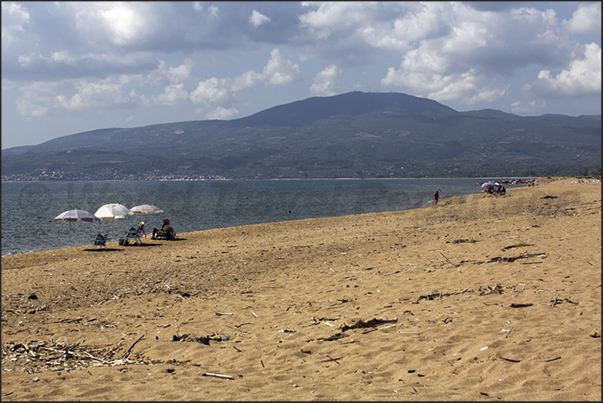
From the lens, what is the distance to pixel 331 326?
23.0 ft

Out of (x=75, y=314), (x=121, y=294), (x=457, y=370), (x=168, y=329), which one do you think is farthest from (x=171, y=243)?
(x=457, y=370)

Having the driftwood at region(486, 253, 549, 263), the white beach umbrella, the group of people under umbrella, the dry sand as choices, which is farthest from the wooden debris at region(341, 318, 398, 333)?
the white beach umbrella

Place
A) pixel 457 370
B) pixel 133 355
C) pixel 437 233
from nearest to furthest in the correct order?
pixel 457 370, pixel 133 355, pixel 437 233

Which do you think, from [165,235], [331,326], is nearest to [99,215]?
[165,235]

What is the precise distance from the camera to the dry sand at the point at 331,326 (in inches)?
187

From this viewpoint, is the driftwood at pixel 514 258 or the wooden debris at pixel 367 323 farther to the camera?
the driftwood at pixel 514 258

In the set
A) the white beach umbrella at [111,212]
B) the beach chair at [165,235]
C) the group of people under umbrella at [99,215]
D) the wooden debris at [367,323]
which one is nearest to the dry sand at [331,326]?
the wooden debris at [367,323]

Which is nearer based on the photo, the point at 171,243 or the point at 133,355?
the point at 133,355

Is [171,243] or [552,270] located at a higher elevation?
[552,270]

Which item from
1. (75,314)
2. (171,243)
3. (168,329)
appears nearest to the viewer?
(168,329)

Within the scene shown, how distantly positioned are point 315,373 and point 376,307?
2722 mm

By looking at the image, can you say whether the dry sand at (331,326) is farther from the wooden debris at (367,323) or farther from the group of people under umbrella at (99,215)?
the group of people under umbrella at (99,215)

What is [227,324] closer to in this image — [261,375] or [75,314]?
[261,375]

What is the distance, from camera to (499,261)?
32.1ft
